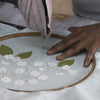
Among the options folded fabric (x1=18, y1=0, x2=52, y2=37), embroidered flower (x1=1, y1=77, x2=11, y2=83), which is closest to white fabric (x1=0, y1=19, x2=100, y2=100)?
embroidered flower (x1=1, y1=77, x2=11, y2=83)

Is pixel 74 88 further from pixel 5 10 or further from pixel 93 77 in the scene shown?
pixel 5 10

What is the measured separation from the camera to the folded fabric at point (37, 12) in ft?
1.30

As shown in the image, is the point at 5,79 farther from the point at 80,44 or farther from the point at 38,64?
the point at 80,44

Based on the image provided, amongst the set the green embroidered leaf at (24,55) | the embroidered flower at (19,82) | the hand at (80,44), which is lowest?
the green embroidered leaf at (24,55)

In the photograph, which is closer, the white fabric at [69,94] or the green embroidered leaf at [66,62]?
the white fabric at [69,94]

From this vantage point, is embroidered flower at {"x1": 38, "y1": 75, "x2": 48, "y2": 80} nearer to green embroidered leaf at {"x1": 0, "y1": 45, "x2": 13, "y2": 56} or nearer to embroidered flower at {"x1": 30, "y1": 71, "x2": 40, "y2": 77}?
embroidered flower at {"x1": 30, "y1": 71, "x2": 40, "y2": 77}

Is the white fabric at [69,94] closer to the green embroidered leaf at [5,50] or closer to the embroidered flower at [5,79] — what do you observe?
the embroidered flower at [5,79]

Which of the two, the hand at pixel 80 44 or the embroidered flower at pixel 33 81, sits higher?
the embroidered flower at pixel 33 81

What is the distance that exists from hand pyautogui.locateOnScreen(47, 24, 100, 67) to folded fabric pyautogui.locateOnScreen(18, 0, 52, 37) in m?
0.08

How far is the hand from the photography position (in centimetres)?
49

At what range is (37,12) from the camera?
15.9 inches

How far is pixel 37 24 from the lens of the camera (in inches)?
16.6

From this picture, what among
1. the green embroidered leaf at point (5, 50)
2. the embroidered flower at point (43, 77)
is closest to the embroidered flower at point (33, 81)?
the embroidered flower at point (43, 77)

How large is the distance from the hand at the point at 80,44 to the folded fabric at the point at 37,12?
0.26ft
